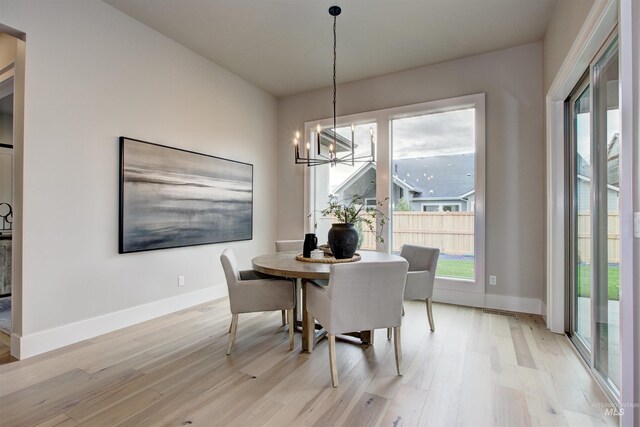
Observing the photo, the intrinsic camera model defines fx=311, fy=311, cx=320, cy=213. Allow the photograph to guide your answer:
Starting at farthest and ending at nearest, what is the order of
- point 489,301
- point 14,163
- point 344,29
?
1. point 489,301
2. point 344,29
3. point 14,163

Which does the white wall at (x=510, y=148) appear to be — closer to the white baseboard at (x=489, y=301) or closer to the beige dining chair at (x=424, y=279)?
the white baseboard at (x=489, y=301)

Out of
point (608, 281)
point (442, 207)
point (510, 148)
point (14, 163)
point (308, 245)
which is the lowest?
point (608, 281)

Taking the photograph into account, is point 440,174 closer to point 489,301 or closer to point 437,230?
point 437,230

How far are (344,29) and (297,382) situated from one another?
3264 millimetres

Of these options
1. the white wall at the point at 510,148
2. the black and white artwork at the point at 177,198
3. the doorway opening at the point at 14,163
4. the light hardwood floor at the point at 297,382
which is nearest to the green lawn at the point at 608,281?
the light hardwood floor at the point at 297,382

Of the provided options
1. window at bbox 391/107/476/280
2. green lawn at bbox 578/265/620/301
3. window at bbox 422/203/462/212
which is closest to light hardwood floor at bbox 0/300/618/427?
green lawn at bbox 578/265/620/301

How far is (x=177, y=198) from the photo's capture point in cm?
346

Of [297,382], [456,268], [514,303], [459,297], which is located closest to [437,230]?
[456,268]

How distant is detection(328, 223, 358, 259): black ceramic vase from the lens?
2607 mm

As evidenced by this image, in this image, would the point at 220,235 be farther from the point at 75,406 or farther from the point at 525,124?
the point at 525,124

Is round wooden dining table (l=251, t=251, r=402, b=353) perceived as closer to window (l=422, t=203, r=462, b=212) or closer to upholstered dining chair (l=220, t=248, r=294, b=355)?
upholstered dining chair (l=220, t=248, r=294, b=355)

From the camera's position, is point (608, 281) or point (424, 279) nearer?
point (608, 281)

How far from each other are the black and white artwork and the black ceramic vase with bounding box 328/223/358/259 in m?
1.89
